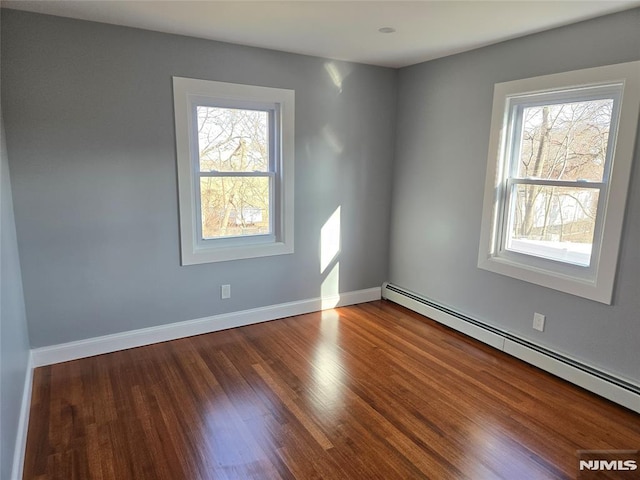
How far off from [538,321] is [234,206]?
2.59 m

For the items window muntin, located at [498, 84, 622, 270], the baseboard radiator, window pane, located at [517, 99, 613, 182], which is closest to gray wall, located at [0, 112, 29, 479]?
the baseboard radiator

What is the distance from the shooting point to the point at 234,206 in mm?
3584

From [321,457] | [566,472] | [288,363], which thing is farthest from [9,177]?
[566,472]

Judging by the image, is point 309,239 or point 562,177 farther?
point 309,239

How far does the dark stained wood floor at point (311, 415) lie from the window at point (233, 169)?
855 millimetres

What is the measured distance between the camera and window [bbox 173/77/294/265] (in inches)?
127

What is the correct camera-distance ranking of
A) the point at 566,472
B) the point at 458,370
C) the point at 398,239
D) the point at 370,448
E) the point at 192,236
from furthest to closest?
1. the point at 398,239
2. the point at 192,236
3. the point at 458,370
4. the point at 370,448
5. the point at 566,472

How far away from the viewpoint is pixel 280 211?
3.74 m

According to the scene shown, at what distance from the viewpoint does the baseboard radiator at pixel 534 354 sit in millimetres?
2549

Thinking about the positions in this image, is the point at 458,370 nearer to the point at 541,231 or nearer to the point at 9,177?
the point at 541,231

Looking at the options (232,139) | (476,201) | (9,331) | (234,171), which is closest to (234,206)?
(234,171)

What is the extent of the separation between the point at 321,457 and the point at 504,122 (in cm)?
268
